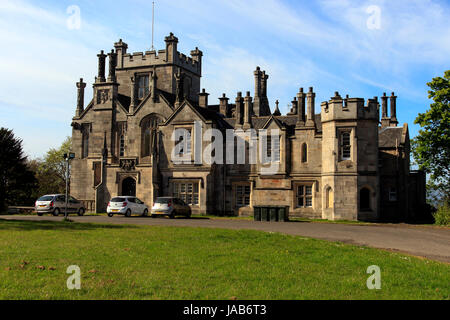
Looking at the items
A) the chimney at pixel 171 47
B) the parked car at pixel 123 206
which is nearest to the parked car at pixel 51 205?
the parked car at pixel 123 206

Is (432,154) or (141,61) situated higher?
(141,61)

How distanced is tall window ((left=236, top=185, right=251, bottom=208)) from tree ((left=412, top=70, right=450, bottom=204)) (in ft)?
45.6

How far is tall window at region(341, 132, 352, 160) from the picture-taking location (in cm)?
3500

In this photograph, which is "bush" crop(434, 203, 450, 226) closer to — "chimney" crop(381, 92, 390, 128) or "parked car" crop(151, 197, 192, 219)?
"chimney" crop(381, 92, 390, 128)

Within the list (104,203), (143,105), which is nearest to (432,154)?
(143,105)

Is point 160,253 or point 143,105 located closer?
point 160,253

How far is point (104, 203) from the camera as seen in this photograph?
4197 cm

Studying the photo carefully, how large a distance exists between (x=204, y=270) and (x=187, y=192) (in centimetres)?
2903

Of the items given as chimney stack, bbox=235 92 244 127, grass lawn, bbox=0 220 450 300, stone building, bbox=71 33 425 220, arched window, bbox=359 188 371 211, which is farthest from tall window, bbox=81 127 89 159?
grass lawn, bbox=0 220 450 300

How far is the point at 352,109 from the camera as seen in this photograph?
34656 mm

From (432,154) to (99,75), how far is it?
102 feet

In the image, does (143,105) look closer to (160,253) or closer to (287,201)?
(287,201)

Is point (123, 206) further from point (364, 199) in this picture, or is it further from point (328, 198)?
point (364, 199)


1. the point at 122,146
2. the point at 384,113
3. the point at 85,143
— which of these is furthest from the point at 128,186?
the point at 384,113
